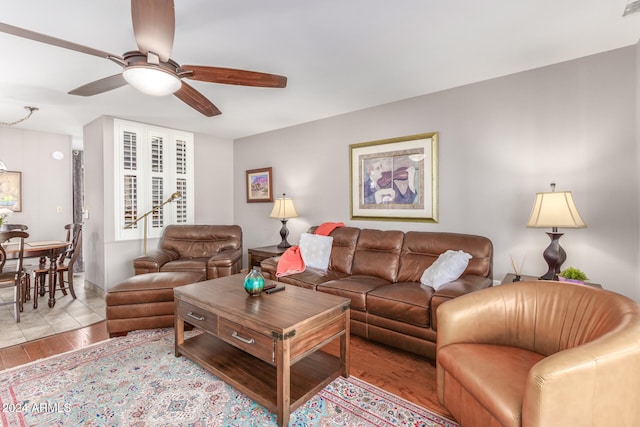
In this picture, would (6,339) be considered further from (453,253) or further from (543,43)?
(543,43)

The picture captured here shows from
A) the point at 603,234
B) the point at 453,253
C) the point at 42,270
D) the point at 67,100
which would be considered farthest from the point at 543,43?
the point at 42,270

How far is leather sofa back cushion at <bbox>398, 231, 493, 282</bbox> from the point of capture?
110 inches

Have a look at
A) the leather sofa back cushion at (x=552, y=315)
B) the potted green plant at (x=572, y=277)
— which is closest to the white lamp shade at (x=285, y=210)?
the leather sofa back cushion at (x=552, y=315)

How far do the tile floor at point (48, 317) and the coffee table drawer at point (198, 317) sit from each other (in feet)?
5.33

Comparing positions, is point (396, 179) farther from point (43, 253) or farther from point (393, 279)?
point (43, 253)

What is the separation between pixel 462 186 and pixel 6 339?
4603mm

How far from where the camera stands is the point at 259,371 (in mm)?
2064

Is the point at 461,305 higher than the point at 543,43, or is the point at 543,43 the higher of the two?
the point at 543,43

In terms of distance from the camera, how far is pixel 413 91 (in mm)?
3299

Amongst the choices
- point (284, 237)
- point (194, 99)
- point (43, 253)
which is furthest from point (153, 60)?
point (43, 253)

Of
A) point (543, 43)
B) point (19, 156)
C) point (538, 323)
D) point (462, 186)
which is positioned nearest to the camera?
point (538, 323)

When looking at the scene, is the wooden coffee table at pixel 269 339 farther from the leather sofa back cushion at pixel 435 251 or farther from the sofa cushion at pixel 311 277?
the leather sofa back cushion at pixel 435 251

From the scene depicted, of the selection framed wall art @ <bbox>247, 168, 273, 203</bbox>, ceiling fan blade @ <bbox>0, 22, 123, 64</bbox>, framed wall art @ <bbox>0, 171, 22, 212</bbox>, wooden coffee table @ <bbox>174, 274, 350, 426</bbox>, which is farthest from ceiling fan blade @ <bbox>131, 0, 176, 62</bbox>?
framed wall art @ <bbox>0, 171, 22, 212</bbox>

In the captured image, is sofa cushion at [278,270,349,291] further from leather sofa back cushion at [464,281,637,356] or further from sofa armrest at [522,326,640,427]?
sofa armrest at [522,326,640,427]
